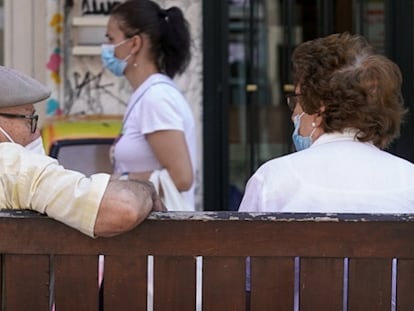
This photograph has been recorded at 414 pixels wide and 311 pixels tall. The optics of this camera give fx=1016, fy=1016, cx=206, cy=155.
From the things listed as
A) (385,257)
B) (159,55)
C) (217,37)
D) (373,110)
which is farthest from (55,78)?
(385,257)

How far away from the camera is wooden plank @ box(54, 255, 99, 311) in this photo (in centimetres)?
274

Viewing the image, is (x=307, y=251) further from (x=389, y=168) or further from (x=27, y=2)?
(x=27, y=2)

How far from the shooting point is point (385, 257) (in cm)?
273

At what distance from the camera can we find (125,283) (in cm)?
275

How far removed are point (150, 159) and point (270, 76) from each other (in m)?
2.46

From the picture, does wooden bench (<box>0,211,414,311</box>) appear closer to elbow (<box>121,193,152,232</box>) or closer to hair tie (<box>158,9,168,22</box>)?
elbow (<box>121,193,152,232</box>)

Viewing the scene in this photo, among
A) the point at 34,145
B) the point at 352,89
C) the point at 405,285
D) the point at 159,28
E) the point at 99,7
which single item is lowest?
the point at 405,285

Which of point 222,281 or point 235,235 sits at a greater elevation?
point 235,235

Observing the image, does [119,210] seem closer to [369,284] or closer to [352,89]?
[369,284]

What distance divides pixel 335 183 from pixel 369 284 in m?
0.34

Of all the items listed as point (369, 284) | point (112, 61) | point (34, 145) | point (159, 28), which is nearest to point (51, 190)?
point (34, 145)

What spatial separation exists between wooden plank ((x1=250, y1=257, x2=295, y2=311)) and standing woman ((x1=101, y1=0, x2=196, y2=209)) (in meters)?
1.36

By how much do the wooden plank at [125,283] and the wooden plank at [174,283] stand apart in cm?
4

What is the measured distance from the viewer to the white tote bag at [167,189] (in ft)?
13.3
